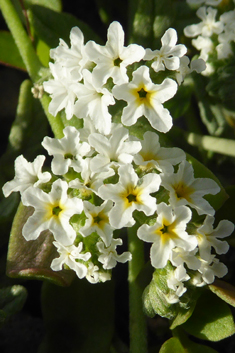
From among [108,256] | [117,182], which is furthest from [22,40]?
[108,256]

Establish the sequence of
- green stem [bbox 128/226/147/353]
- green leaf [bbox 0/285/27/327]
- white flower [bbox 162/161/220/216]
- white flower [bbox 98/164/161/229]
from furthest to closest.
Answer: green stem [bbox 128/226/147/353] < green leaf [bbox 0/285/27/327] < white flower [bbox 162/161/220/216] < white flower [bbox 98/164/161/229]

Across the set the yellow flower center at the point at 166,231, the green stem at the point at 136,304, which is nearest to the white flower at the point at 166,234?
the yellow flower center at the point at 166,231

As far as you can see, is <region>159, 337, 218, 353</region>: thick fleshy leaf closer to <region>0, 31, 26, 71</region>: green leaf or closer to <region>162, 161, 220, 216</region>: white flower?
<region>162, 161, 220, 216</region>: white flower

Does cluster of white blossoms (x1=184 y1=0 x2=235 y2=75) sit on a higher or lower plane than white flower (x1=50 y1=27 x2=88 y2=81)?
lower

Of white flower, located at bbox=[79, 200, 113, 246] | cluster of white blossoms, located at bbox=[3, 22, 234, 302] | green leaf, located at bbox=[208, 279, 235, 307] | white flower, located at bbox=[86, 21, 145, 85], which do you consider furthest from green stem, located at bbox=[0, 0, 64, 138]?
green leaf, located at bbox=[208, 279, 235, 307]

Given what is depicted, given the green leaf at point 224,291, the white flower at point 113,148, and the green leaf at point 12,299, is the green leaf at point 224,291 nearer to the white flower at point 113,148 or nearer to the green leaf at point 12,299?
the white flower at point 113,148
